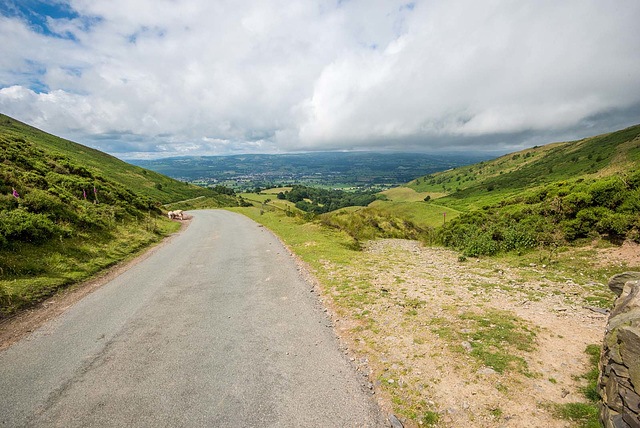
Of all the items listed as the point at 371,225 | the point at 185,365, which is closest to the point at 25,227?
the point at 185,365

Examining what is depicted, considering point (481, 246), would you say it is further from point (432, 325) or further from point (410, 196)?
point (410, 196)

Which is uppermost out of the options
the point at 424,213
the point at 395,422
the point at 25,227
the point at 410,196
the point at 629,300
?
the point at 25,227

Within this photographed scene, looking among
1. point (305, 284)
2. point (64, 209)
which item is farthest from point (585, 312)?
point (64, 209)

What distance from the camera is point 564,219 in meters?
13.4

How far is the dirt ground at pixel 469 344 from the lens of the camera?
4570mm

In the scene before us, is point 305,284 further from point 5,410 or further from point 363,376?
point 5,410

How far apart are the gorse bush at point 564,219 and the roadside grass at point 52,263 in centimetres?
2022

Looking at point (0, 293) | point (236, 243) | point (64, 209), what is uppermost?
point (64, 209)

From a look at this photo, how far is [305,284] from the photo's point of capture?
11.4 metres

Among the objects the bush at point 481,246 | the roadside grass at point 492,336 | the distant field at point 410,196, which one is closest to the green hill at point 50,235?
the roadside grass at point 492,336

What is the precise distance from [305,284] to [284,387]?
6022mm

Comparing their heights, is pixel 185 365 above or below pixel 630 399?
below

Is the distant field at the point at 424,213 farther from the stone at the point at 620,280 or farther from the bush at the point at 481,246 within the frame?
the stone at the point at 620,280

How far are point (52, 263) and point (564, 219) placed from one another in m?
24.9
